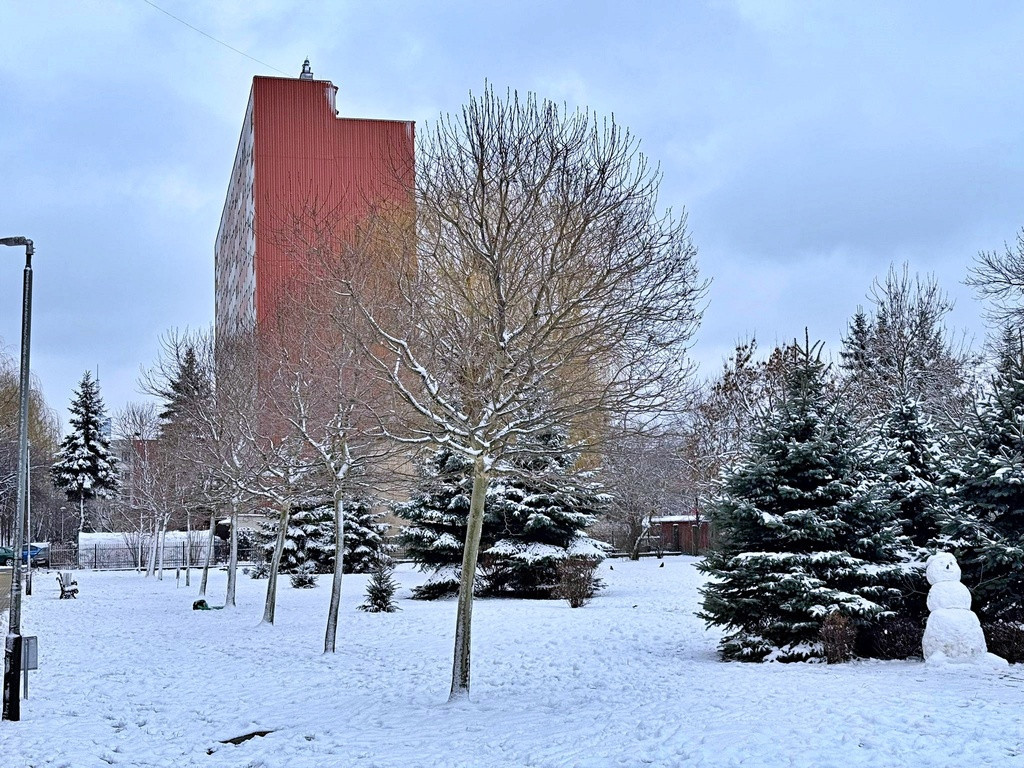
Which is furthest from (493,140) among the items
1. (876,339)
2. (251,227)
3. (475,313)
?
(251,227)

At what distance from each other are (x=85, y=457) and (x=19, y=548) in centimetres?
4720

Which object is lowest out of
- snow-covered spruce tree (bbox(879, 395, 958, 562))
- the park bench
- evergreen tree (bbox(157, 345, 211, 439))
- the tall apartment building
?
the park bench

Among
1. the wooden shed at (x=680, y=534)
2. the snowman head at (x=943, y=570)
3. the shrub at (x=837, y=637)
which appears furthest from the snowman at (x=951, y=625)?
the wooden shed at (x=680, y=534)

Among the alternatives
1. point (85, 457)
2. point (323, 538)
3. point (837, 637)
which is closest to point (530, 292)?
point (837, 637)

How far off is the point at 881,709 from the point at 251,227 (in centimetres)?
3963

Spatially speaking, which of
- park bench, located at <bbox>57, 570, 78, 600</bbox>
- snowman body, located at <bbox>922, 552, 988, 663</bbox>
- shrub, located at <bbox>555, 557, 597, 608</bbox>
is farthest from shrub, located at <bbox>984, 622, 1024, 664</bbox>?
park bench, located at <bbox>57, 570, 78, 600</bbox>

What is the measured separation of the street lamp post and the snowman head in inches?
442

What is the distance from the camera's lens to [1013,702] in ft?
30.5

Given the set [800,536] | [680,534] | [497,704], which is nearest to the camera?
[497,704]

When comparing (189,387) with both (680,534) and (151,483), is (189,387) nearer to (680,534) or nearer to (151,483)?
(151,483)

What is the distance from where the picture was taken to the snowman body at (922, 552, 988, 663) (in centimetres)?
1192

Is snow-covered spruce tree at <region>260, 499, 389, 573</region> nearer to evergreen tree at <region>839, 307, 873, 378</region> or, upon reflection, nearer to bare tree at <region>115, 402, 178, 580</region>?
bare tree at <region>115, 402, 178, 580</region>

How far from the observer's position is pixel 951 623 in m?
12.0

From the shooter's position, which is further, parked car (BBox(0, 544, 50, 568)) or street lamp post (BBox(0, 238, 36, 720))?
parked car (BBox(0, 544, 50, 568))
